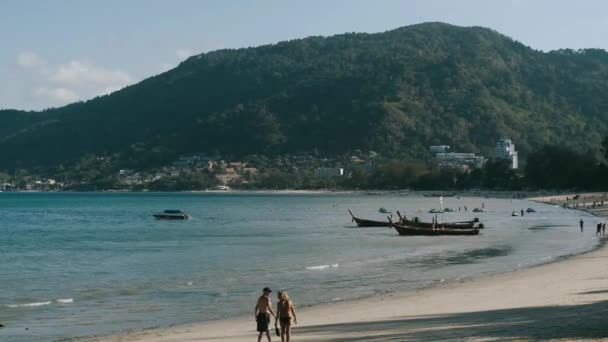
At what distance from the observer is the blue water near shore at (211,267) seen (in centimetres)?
2784

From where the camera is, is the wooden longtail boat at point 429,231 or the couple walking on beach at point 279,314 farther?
the wooden longtail boat at point 429,231

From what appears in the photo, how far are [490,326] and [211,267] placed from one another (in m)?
24.3

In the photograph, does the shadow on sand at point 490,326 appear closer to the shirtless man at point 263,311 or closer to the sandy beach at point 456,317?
the sandy beach at point 456,317

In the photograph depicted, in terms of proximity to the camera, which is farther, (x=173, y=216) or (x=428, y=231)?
(x=173, y=216)

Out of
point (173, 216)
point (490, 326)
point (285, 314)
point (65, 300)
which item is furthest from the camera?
point (173, 216)

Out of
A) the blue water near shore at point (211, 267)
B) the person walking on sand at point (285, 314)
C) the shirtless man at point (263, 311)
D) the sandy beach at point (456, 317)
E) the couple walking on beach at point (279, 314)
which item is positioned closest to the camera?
the person walking on sand at point (285, 314)

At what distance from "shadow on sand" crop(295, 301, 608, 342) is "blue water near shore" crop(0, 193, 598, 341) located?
6324 mm

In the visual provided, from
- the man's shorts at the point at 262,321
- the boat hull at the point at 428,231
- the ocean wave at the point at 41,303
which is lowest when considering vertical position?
the ocean wave at the point at 41,303

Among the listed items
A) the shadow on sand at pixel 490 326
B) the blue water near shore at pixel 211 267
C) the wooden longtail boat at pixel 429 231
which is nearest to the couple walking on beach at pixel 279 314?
the shadow on sand at pixel 490 326

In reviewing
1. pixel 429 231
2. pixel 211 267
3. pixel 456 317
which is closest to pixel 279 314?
pixel 456 317

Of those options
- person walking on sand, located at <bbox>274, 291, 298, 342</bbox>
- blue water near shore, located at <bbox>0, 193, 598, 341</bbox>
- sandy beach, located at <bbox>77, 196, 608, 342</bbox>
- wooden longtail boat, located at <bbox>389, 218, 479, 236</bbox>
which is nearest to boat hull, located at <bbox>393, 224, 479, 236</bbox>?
wooden longtail boat, located at <bbox>389, 218, 479, 236</bbox>

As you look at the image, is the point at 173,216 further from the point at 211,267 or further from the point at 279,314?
the point at 279,314

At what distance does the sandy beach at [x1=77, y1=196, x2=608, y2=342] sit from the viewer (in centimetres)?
1945

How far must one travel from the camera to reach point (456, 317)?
75.4ft
